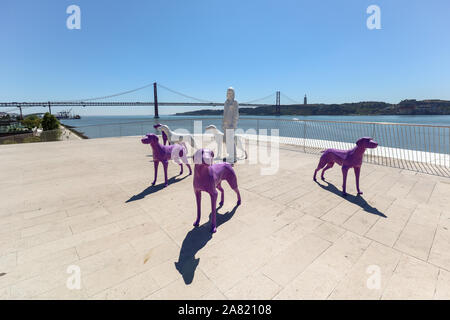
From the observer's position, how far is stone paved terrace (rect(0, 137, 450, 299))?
5.88ft

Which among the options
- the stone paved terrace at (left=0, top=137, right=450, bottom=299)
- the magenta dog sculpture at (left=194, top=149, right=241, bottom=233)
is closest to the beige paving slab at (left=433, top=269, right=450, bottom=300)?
the stone paved terrace at (left=0, top=137, right=450, bottom=299)

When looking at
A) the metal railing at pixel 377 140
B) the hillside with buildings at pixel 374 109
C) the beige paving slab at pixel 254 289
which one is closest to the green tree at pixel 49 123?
the metal railing at pixel 377 140

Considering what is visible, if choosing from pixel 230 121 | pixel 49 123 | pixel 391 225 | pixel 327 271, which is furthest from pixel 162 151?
pixel 49 123

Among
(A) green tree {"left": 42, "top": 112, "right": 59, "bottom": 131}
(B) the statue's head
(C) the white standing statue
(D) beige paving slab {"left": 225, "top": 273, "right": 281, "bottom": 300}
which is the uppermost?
(A) green tree {"left": 42, "top": 112, "right": 59, "bottom": 131}

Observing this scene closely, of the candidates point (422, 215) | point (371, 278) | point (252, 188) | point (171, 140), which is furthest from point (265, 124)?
point (371, 278)

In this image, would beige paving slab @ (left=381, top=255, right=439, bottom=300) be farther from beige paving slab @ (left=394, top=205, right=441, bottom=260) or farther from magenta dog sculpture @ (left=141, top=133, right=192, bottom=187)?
magenta dog sculpture @ (left=141, top=133, right=192, bottom=187)

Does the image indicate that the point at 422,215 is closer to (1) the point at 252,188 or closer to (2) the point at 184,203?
(1) the point at 252,188

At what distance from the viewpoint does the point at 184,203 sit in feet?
11.5

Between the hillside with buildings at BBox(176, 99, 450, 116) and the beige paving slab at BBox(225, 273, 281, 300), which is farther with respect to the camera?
the hillside with buildings at BBox(176, 99, 450, 116)

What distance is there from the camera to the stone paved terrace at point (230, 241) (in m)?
1.79

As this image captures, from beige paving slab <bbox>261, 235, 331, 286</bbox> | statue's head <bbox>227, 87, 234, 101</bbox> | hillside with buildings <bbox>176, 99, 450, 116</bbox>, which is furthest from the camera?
hillside with buildings <bbox>176, 99, 450, 116</bbox>

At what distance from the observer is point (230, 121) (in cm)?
682

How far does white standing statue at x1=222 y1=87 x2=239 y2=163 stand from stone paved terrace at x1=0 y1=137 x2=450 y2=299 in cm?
239
